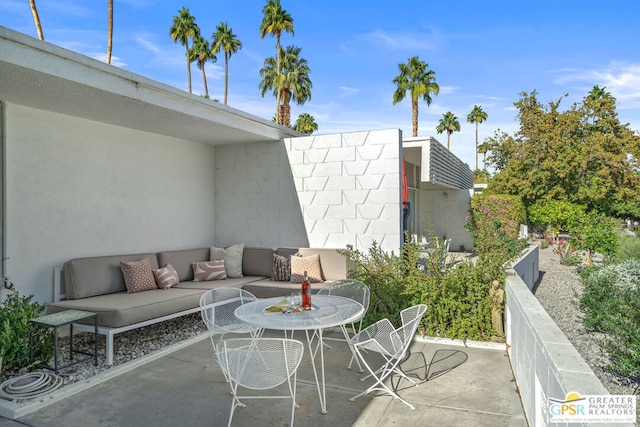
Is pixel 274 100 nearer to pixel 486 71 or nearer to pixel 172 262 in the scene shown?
pixel 486 71

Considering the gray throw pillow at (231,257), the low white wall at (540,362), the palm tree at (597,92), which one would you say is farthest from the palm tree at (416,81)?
the low white wall at (540,362)

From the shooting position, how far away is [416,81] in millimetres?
18109

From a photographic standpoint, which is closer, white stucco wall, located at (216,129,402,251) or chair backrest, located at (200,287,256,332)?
chair backrest, located at (200,287,256,332)

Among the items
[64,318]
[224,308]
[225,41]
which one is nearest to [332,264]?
Answer: [224,308]

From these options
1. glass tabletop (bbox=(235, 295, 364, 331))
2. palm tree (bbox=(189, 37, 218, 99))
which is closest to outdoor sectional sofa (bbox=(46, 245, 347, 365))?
glass tabletop (bbox=(235, 295, 364, 331))

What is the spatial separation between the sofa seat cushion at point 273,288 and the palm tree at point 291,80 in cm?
1138

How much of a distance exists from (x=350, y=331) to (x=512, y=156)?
16086 mm

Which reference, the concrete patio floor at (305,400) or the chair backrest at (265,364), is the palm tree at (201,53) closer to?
the concrete patio floor at (305,400)

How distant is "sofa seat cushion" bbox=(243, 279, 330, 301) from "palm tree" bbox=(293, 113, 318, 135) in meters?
17.7

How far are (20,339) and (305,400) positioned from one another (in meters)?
2.65

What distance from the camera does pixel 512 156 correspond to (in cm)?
1817

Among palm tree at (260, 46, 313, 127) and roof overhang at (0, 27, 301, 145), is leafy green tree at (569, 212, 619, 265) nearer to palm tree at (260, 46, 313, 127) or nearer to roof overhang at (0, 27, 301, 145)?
roof overhang at (0, 27, 301, 145)

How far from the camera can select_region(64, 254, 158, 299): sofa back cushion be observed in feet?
15.8

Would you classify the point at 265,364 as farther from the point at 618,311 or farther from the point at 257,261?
the point at 257,261
